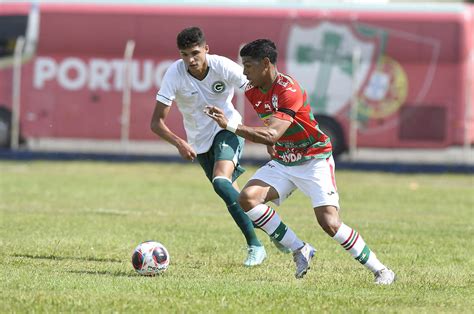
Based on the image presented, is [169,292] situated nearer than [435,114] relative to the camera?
Yes

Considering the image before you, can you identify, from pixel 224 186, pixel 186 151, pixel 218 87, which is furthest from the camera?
pixel 218 87

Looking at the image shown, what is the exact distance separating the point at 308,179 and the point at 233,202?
1.62m

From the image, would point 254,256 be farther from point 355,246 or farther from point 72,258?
point 72,258

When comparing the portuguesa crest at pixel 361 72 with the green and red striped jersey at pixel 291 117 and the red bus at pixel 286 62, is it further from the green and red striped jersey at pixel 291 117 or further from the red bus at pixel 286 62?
the green and red striped jersey at pixel 291 117

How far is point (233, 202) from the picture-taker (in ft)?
35.9

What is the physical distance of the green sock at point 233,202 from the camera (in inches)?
428

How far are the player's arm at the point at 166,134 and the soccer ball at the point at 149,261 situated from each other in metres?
1.22

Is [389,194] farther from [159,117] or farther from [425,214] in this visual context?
[159,117]

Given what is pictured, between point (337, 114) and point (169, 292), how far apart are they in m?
18.8

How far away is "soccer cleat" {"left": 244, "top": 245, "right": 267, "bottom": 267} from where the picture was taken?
10.6 meters

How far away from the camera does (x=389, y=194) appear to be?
1989cm

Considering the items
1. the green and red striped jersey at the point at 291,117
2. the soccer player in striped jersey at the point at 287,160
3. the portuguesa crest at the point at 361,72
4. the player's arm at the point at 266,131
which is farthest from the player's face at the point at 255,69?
the portuguesa crest at the point at 361,72

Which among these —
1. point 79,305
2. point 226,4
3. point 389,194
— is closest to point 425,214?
point 389,194

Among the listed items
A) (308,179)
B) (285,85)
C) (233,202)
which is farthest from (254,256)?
(285,85)
